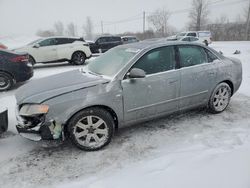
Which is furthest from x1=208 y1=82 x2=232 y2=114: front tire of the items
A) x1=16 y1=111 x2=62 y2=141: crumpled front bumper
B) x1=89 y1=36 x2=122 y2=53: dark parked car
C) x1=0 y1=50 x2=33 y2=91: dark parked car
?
x1=89 y1=36 x2=122 y2=53: dark parked car

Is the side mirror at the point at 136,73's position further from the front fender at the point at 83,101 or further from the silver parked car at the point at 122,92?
Answer: the front fender at the point at 83,101

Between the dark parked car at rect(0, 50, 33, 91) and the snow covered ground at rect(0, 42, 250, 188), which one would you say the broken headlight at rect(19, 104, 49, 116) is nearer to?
the snow covered ground at rect(0, 42, 250, 188)

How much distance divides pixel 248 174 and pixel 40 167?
2644 millimetres

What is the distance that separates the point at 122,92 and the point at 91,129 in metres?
0.72

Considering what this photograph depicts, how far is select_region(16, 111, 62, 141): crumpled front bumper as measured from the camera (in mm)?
3218

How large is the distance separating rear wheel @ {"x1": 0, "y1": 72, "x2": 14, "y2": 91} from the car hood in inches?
149

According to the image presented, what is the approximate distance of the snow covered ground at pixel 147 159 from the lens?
2816mm

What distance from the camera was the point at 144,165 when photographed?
3121 millimetres

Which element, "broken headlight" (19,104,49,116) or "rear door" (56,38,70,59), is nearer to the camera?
"broken headlight" (19,104,49,116)

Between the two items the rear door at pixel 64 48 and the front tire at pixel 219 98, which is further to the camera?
the rear door at pixel 64 48

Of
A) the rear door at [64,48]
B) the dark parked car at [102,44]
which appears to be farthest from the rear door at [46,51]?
the dark parked car at [102,44]

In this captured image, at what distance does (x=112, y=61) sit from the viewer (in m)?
4.19

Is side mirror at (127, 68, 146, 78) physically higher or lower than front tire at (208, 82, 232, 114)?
higher

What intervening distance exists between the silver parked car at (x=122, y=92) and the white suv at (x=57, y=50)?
8056 millimetres
